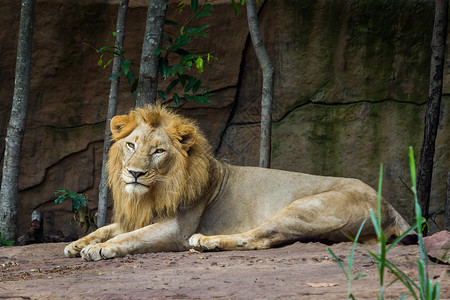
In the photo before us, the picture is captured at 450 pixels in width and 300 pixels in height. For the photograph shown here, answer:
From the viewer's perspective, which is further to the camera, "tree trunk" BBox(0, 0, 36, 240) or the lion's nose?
"tree trunk" BBox(0, 0, 36, 240)

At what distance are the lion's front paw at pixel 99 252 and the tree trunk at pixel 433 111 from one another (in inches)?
123

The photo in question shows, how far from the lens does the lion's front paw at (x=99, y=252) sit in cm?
444

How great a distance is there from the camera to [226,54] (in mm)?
7715

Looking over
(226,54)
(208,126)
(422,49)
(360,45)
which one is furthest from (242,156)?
(422,49)

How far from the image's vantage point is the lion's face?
4848mm

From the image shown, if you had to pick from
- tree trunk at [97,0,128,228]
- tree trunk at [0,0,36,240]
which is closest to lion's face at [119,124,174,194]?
tree trunk at [97,0,128,228]

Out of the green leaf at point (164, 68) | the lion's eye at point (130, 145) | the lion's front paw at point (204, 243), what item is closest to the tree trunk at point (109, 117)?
the green leaf at point (164, 68)

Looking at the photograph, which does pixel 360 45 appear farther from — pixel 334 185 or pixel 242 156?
pixel 334 185

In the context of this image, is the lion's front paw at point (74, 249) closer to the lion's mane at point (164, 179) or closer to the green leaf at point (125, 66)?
the lion's mane at point (164, 179)

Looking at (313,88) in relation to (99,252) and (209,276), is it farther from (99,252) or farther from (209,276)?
(209,276)

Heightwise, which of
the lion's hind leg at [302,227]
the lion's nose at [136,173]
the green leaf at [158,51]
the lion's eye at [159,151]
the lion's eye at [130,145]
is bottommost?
the lion's hind leg at [302,227]

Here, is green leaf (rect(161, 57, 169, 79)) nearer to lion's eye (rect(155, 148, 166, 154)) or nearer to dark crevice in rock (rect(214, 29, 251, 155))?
lion's eye (rect(155, 148, 166, 154))

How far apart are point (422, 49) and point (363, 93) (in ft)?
2.80

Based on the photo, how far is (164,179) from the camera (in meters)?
5.01
